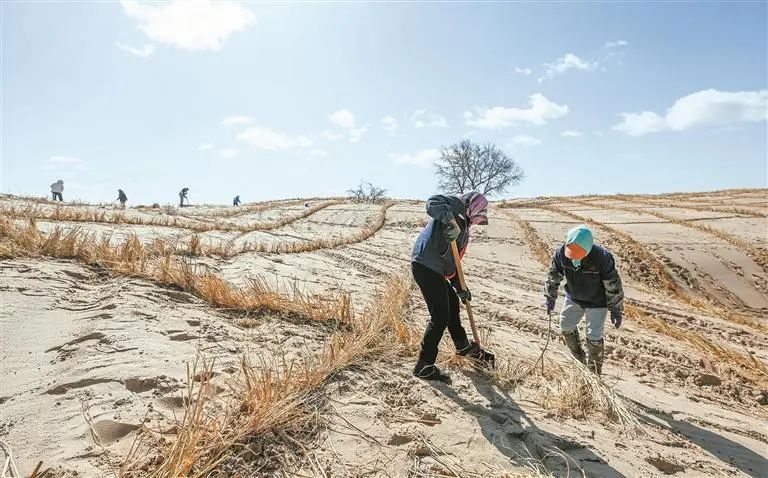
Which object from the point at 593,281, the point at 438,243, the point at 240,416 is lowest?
the point at 240,416

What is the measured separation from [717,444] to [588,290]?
4.86ft

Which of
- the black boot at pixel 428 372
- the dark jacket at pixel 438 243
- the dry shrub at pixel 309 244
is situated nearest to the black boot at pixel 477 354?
the black boot at pixel 428 372

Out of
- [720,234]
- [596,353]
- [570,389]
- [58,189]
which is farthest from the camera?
[58,189]

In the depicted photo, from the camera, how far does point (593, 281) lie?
13.5 ft

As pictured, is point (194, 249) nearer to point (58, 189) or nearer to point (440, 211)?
point (440, 211)

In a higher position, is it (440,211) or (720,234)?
(440,211)

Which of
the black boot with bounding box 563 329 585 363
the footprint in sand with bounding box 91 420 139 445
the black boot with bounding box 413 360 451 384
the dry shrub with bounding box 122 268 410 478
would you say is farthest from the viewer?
the black boot with bounding box 563 329 585 363

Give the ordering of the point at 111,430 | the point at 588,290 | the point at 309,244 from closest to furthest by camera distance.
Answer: the point at 111,430 < the point at 588,290 < the point at 309,244

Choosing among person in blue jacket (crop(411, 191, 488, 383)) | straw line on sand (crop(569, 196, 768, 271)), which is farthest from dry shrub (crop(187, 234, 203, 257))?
straw line on sand (crop(569, 196, 768, 271))

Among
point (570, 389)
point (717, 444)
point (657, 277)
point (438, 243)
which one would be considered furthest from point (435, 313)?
point (657, 277)

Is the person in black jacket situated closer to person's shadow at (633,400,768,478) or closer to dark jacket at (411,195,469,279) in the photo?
person's shadow at (633,400,768,478)

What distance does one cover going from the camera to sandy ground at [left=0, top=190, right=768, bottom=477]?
2.41 m

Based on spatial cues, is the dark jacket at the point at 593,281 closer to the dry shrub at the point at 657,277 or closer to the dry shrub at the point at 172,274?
the dry shrub at the point at 172,274

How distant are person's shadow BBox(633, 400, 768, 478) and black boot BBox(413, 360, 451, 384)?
4.79 feet
